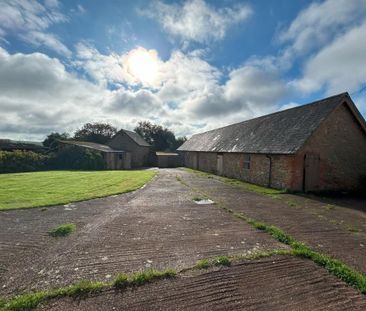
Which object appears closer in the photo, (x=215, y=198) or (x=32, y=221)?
(x=32, y=221)

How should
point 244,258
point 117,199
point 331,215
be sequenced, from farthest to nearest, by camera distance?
point 117,199 → point 331,215 → point 244,258

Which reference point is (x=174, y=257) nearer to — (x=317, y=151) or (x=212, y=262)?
(x=212, y=262)

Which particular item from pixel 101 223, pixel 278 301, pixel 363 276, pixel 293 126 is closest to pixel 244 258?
pixel 278 301

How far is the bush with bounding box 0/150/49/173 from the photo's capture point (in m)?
22.2

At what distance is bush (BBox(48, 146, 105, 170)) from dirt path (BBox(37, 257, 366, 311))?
25.6m

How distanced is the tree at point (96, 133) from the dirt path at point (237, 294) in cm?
6328

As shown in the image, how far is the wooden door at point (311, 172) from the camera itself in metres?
12.7

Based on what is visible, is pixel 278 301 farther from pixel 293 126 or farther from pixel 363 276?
pixel 293 126

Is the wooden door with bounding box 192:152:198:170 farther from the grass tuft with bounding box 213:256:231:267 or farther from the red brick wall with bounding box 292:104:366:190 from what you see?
the grass tuft with bounding box 213:256:231:267

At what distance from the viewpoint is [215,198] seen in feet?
34.0

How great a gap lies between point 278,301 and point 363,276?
1.90 m

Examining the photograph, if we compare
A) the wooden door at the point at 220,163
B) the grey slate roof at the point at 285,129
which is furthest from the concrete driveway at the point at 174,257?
the wooden door at the point at 220,163

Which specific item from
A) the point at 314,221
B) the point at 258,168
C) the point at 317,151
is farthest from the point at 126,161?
the point at 314,221

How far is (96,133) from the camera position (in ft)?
214
